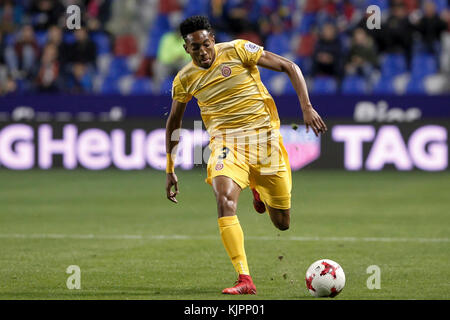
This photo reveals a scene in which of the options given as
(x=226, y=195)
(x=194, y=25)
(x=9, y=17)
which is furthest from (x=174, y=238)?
(x=9, y=17)

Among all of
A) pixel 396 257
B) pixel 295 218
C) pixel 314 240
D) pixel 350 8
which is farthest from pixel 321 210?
pixel 350 8

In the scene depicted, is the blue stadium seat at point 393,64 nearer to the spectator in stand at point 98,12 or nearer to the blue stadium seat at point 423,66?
the blue stadium seat at point 423,66

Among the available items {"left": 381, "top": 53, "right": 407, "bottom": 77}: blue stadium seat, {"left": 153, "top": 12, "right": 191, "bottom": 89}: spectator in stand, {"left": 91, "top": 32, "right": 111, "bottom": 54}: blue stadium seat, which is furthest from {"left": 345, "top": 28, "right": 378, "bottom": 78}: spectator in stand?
{"left": 91, "top": 32, "right": 111, "bottom": 54}: blue stadium seat

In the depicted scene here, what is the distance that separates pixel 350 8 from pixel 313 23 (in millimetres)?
883

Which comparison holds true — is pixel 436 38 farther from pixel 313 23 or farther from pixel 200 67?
pixel 200 67

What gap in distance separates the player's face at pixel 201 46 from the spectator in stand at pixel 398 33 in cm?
1155

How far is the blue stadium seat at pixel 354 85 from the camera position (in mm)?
18094

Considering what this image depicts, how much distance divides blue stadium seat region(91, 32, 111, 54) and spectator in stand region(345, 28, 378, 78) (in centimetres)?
551

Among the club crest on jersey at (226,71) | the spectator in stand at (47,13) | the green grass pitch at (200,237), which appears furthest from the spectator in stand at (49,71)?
the club crest on jersey at (226,71)

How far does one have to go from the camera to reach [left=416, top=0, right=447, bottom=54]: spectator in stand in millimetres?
18109

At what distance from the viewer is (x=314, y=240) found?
989cm

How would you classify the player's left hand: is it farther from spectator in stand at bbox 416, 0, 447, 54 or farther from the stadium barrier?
spectator in stand at bbox 416, 0, 447, 54

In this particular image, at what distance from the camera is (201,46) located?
7.08 meters

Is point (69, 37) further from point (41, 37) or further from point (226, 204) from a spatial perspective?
point (226, 204)
